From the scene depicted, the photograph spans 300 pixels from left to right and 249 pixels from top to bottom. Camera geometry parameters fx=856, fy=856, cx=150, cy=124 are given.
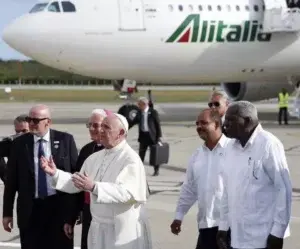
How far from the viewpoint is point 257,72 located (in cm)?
2628

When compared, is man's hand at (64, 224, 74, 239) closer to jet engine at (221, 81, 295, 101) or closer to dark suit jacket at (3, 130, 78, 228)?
dark suit jacket at (3, 130, 78, 228)

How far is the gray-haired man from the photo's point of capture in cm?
571

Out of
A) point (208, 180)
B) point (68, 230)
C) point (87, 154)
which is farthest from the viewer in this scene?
point (87, 154)

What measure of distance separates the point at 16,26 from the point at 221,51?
5.97 metres

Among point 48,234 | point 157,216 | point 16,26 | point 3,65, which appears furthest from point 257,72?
point 3,65

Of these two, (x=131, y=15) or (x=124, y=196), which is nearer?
(x=124, y=196)

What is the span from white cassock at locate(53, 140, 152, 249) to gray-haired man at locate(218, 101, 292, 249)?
681mm

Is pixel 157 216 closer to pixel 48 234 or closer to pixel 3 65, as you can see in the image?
pixel 48 234

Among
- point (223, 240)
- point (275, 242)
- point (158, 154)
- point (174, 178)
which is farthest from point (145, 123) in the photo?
point (275, 242)

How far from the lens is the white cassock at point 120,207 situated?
Answer: 6.02 m

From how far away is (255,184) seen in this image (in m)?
5.77

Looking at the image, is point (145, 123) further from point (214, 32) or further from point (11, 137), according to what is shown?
point (214, 32)

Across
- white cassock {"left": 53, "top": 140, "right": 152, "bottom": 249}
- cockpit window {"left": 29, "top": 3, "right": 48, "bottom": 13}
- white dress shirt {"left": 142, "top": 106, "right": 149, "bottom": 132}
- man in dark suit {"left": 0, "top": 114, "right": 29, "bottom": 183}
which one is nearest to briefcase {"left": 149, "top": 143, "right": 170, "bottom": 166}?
white dress shirt {"left": 142, "top": 106, "right": 149, "bottom": 132}

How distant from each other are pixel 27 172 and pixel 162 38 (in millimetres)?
17702
